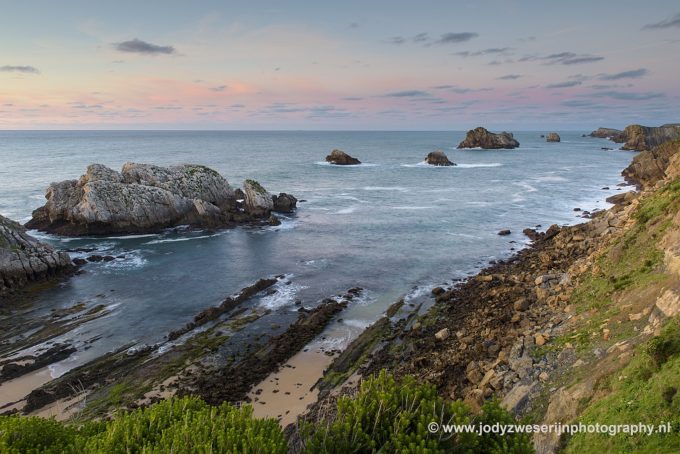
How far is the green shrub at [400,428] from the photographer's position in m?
11.9

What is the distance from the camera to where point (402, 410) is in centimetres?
1282

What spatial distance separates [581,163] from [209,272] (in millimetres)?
142366

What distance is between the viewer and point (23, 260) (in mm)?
44094

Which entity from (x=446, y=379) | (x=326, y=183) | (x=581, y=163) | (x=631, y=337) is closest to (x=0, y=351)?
(x=446, y=379)

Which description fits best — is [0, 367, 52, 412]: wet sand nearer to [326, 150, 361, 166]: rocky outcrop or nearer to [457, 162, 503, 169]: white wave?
[326, 150, 361, 166]: rocky outcrop

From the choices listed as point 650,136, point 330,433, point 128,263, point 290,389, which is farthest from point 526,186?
point 650,136

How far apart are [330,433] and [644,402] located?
1044 centimetres

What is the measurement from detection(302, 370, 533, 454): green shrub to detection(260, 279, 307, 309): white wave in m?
27.2

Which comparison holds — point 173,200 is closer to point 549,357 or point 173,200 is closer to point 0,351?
point 0,351

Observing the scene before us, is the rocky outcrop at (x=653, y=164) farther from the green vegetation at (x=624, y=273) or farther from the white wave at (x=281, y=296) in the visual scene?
the white wave at (x=281, y=296)

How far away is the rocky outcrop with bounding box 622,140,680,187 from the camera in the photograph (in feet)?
277

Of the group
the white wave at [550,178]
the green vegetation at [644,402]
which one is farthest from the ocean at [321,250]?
the green vegetation at [644,402]

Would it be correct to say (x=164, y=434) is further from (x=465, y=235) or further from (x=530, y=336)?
(x=465, y=235)

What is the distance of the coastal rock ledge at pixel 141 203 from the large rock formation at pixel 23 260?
47.8ft
